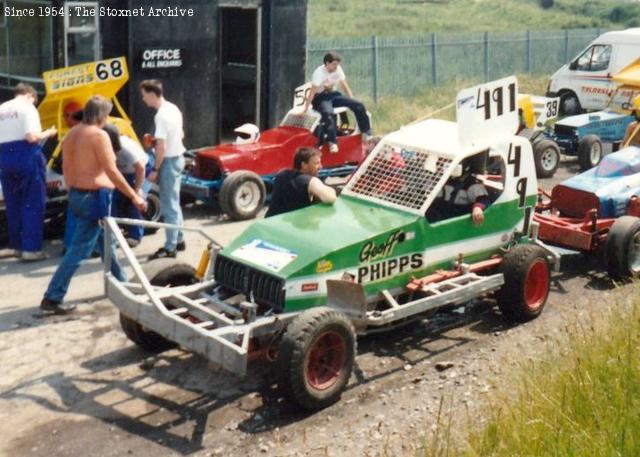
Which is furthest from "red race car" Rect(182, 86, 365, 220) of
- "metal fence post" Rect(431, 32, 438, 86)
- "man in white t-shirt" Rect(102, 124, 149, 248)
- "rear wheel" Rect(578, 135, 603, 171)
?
"metal fence post" Rect(431, 32, 438, 86)

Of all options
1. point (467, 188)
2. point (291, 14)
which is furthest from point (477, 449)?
point (291, 14)

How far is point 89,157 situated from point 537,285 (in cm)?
411

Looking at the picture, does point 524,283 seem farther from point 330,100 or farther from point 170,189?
point 330,100

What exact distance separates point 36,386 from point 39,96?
22.2ft

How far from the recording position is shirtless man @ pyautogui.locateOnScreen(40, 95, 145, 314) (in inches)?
360

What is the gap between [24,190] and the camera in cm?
1121

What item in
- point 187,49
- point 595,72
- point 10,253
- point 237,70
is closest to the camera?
point 10,253

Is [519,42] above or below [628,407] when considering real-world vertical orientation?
above

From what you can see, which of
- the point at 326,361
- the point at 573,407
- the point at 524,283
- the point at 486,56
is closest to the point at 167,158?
the point at 524,283

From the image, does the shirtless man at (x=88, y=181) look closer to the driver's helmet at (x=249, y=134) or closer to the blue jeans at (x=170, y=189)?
the blue jeans at (x=170, y=189)

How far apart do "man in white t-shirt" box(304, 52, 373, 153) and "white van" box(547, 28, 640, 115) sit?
9.09 metres

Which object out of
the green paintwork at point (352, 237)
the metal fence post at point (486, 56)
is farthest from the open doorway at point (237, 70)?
the metal fence post at point (486, 56)

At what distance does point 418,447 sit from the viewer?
6.52 metres

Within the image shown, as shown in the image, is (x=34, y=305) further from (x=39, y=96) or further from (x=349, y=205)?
(x=39, y=96)
